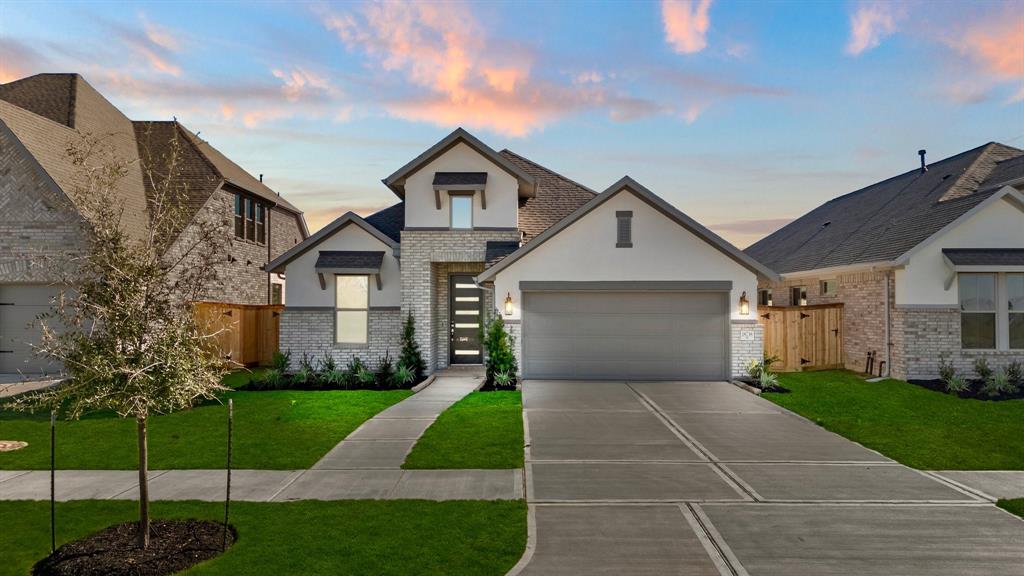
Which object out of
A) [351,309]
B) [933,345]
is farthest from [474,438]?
[933,345]

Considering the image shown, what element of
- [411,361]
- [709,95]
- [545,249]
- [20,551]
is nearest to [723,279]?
[545,249]

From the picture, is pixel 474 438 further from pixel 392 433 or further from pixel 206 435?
pixel 206 435

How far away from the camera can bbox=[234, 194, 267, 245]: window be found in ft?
76.8

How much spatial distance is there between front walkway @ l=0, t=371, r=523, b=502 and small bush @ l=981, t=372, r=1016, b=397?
42.6 ft

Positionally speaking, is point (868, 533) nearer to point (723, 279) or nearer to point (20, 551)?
point (20, 551)

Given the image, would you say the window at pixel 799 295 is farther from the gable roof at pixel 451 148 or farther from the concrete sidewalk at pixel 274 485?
the concrete sidewalk at pixel 274 485

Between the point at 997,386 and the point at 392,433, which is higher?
the point at 997,386

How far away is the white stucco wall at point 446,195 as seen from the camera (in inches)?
696

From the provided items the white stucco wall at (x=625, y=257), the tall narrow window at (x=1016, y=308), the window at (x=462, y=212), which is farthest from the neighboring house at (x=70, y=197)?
the tall narrow window at (x=1016, y=308)

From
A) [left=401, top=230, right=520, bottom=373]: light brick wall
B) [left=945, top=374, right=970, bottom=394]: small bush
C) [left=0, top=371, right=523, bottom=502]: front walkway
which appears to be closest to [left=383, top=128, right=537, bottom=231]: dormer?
[left=401, top=230, right=520, bottom=373]: light brick wall

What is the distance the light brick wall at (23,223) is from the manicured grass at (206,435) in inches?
242

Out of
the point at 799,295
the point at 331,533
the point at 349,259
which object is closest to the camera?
the point at 331,533

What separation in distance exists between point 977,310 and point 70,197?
78.6 ft

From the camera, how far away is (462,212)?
17.8 m
